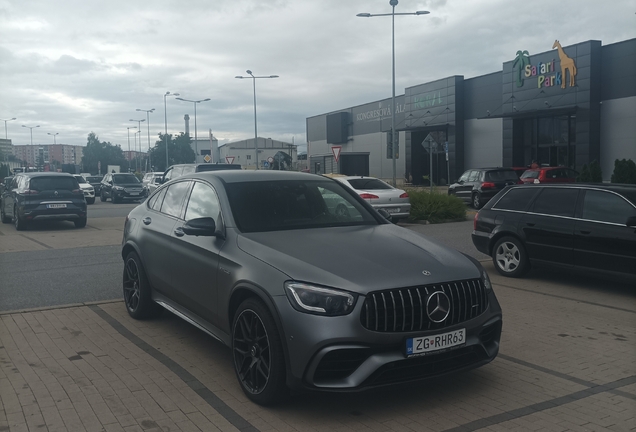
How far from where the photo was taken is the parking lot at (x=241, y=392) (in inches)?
168

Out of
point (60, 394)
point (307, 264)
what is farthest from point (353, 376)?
point (60, 394)

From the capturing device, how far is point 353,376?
4125 mm

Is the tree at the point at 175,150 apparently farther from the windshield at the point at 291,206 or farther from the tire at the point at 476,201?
the windshield at the point at 291,206

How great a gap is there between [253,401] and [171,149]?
78973mm

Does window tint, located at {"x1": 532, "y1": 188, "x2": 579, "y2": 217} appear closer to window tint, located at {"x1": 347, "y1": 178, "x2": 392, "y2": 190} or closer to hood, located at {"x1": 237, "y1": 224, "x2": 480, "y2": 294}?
hood, located at {"x1": 237, "y1": 224, "x2": 480, "y2": 294}

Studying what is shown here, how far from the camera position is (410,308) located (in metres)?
4.25

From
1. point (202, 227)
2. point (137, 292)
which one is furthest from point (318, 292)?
point (137, 292)

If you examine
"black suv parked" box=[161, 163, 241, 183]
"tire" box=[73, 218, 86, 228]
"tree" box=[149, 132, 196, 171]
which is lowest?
"tire" box=[73, 218, 86, 228]

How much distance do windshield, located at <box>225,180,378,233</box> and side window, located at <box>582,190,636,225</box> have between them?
3973mm

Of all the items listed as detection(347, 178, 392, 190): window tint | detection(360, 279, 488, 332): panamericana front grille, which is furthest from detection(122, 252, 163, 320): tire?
detection(347, 178, 392, 190): window tint

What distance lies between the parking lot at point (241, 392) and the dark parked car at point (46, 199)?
1180cm

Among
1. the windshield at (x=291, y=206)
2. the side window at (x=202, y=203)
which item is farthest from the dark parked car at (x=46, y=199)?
the windshield at (x=291, y=206)

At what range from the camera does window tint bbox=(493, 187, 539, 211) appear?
31.5 feet

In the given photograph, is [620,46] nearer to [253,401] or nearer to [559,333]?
[559,333]
